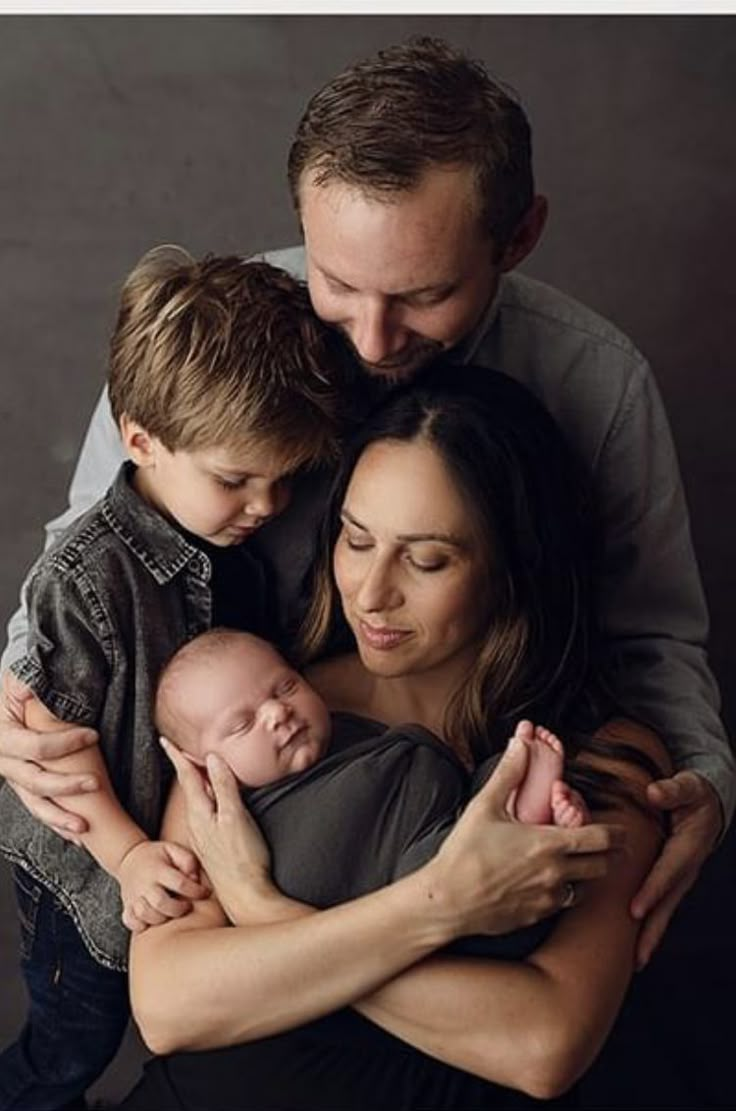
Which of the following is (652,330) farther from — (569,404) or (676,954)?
(676,954)

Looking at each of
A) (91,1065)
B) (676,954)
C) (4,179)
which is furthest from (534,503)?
(676,954)

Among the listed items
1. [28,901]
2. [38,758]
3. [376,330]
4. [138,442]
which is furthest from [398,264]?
[28,901]

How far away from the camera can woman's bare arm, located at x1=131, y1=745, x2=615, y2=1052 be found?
1386mm

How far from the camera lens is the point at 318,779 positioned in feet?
Result: 4.82

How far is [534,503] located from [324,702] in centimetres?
23

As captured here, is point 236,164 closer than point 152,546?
No

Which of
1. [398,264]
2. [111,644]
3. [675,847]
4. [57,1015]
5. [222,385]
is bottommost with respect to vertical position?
[57,1015]

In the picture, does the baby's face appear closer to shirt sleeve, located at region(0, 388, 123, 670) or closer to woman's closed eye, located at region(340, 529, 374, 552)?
woman's closed eye, located at region(340, 529, 374, 552)

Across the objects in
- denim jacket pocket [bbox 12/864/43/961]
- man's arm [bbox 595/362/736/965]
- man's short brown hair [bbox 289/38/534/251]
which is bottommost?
denim jacket pocket [bbox 12/864/43/961]

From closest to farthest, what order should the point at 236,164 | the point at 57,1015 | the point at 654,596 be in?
1. the point at 57,1015
2. the point at 654,596
3. the point at 236,164

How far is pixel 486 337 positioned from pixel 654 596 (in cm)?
29

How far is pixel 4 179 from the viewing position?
2.07 m

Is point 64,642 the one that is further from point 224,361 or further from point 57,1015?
point 57,1015

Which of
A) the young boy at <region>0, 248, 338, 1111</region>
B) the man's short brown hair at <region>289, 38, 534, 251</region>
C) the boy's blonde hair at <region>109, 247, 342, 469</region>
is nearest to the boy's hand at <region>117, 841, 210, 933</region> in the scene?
the young boy at <region>0, 248, 338, 1111</region>
